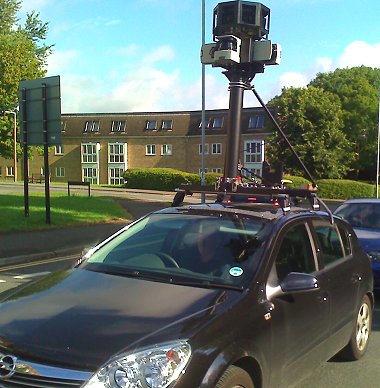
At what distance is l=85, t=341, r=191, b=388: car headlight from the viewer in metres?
2.50

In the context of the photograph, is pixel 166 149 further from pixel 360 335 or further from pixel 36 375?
pixel 36 375

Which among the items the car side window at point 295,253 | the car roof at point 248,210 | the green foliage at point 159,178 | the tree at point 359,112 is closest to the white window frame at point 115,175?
the green foliage at point 159,178

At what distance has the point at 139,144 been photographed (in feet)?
237

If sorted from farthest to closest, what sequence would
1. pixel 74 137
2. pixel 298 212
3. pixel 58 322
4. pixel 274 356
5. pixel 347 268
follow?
pixel 74 137, pixel 347 268, pixel 298 212, pixel 274 356, pixel 58 322

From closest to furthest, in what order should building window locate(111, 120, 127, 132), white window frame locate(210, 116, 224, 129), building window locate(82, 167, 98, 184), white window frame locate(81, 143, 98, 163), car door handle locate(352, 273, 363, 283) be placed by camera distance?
car door handle locate(352, 273, 363, 283)
white window frame locate(210, 116, 224, 129)
building window locate(111, 120, 127, 132)
white window frame locate(81, 143, 98, 163)
building window locate(82, 167, 98, 184)

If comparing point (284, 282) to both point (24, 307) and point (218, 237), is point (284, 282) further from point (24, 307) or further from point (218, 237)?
point (24, 307)

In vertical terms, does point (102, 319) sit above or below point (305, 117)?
below

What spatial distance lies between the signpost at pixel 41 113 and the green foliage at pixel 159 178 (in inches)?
1081

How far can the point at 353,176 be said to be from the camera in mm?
58594

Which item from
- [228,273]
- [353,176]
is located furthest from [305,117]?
[228,273]

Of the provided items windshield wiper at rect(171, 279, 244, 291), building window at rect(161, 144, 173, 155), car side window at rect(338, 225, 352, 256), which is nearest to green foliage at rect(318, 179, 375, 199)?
building window at rect(161, 144, 173, 155)

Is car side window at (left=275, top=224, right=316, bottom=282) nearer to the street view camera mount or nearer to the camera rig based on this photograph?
the camera rig

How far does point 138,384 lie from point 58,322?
624 mm

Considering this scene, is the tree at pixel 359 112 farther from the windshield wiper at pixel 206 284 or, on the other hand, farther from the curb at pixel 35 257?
the windshield wiper at pixel 206 284
